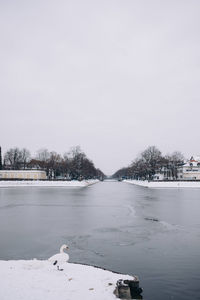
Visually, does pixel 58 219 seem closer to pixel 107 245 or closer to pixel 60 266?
pixel 107 245

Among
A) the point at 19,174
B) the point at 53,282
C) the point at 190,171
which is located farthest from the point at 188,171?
the point at 53,282

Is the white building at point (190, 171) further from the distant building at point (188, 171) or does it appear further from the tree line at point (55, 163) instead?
the tree line at point (55, 163)

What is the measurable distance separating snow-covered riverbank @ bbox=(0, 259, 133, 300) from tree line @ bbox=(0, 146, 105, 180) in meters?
102

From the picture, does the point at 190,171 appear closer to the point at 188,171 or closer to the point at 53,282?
the point at 188,171

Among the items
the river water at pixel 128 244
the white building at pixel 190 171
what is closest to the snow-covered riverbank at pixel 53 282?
the river water at pixel 128 244

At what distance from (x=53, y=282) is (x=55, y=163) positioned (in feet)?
425

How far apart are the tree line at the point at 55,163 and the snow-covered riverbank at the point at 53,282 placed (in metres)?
102

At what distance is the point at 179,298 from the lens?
7586 mm

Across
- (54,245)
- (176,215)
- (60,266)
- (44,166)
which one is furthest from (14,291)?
(44,166)

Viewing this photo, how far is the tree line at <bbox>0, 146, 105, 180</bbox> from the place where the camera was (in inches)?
4537

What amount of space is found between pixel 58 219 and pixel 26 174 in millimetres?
109752

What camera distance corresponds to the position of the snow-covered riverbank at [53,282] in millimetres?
6887

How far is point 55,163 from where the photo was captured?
135500 mm

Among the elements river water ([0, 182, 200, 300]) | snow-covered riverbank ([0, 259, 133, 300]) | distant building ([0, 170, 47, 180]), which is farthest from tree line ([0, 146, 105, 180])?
snow-covered riverbank ([0, 259, 133, 300])
